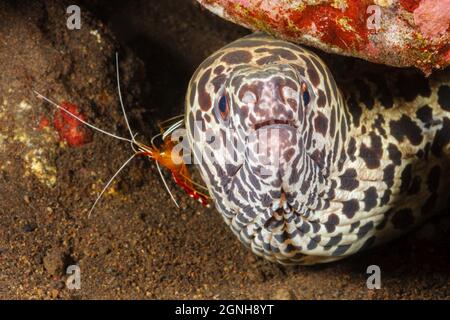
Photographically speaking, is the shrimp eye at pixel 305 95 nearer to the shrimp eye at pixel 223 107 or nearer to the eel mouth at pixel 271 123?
the eel mouth at pixel 271 123

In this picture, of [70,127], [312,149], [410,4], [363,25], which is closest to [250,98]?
[312,149]

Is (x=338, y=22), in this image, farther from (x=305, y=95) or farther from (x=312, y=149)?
(x=312, y=149)

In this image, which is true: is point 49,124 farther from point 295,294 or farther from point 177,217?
point 295,294

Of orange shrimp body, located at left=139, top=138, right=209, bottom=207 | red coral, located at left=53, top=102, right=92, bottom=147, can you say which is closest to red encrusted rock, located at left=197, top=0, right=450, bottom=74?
orange shrimp body, located at left=139, top=138, right=209, bottom=207

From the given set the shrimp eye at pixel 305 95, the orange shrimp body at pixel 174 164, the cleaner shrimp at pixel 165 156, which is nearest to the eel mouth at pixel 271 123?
the shrimp eye at pixel 305 95

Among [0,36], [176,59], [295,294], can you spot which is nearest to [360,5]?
[295,294]

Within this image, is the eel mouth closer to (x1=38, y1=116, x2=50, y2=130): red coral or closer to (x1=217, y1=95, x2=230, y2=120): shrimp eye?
(x1=217, y1=95, x2=230, y2=120): shrimp eye
